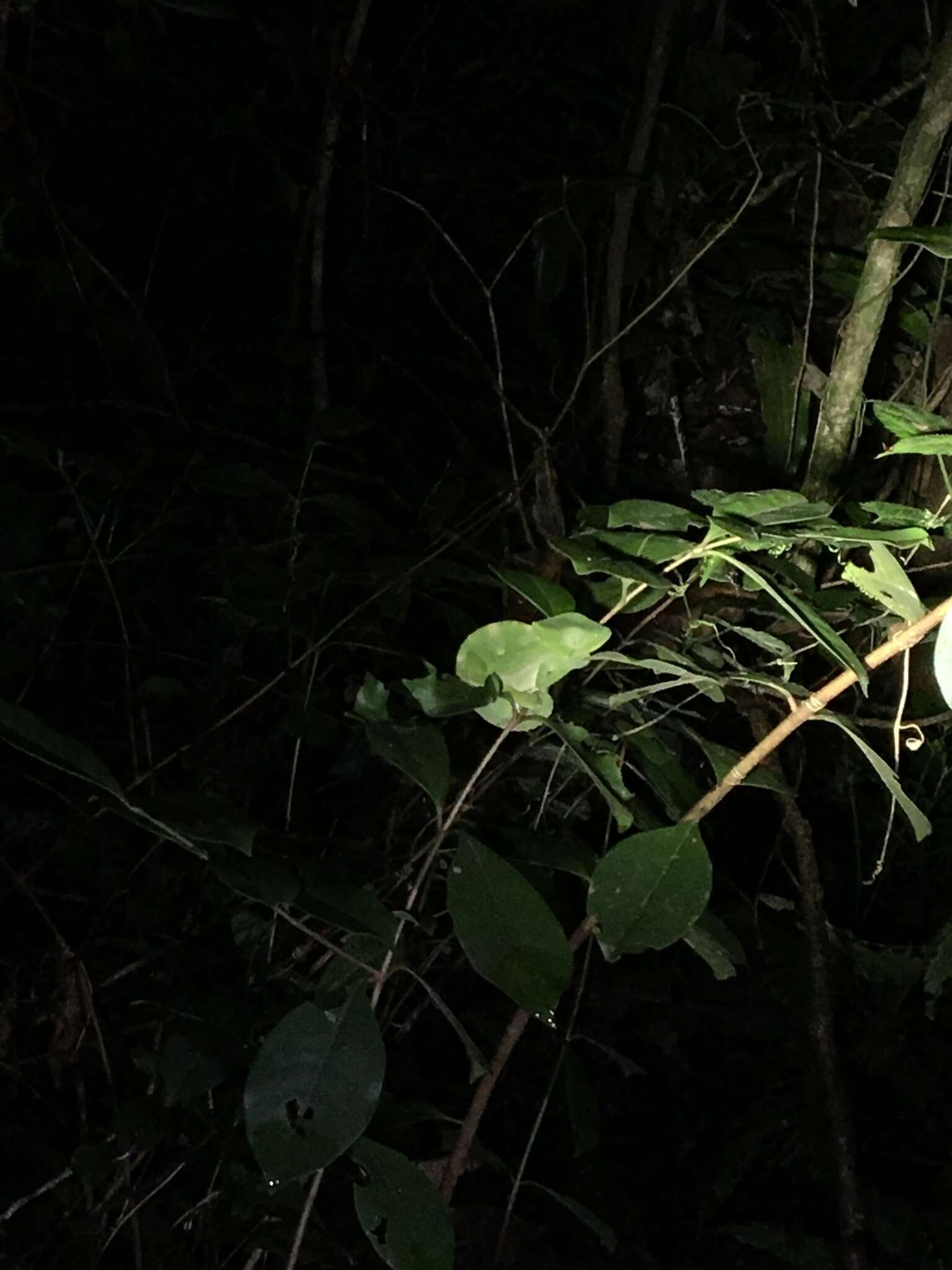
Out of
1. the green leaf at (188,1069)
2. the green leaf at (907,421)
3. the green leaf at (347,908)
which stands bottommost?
the green leaf at (188,1069)

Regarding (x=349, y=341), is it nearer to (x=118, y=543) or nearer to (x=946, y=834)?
(x=118, y=543)

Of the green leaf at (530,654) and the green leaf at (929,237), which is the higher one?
the green leaf at (929,237)

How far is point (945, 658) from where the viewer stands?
54 centimetres

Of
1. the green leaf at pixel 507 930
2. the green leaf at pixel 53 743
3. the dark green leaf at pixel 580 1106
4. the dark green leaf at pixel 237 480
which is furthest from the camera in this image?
the dark green leaf at pixel 237 480

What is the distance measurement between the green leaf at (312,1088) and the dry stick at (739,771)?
163 mm

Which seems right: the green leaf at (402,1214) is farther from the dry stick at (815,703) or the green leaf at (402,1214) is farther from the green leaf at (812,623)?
the green leaf at (812,623)

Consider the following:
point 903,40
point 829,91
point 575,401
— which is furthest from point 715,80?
point 575,401

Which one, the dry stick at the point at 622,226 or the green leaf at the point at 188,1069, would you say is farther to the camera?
the dry stick at the point at 622,226

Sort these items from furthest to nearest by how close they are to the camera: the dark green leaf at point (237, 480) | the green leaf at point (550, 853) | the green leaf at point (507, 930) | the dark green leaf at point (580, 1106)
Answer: the dark green leaf at point (237, 480) < the dark green leaf at point (580, 1106) < the green leaf at point (550, 853) < the green leaf at point (507, 930)

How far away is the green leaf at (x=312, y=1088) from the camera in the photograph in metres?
0.56

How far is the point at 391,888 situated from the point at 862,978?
64 cm

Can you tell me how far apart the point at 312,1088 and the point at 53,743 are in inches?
10.3

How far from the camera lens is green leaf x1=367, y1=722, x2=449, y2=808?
660mm

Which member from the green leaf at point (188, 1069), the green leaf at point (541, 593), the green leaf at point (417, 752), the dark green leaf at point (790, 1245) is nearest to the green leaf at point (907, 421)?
the green leaf at point (541, 593)
